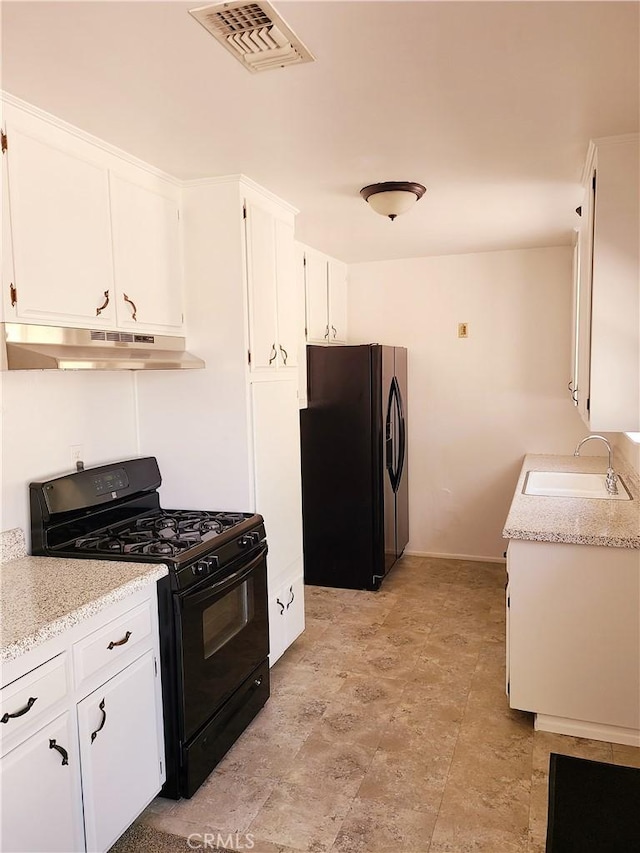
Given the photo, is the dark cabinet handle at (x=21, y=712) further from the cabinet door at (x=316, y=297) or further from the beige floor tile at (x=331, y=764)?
the cabinet door at (x=316, y=297)

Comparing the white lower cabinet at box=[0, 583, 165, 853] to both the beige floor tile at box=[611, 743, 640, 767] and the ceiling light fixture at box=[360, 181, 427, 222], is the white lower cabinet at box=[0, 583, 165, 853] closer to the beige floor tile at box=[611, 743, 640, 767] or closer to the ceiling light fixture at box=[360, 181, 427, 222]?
the beige floor tile at box=[611, 743, 640, 767]

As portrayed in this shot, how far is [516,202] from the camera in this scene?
330 cm

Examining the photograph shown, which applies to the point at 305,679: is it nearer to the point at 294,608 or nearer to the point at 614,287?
the point at 294,608

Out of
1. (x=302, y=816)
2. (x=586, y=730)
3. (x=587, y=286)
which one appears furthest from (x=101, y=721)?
(x=587, y=286)

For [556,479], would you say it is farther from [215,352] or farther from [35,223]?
[35,223]

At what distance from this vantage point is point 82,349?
218cm

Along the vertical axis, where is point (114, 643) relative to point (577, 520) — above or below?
below

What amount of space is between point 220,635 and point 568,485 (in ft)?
7.51

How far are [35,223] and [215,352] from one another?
0.98 m

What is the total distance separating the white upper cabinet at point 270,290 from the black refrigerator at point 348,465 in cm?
90

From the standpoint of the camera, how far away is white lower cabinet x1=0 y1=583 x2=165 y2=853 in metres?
1.60

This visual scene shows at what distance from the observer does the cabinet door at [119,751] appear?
1.86 m

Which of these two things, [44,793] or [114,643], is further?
[114,643]

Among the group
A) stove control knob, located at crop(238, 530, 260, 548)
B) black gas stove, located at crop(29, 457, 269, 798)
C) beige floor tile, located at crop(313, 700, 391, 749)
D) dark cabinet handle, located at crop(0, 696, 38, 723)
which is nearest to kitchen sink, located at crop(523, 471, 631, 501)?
beige floor tile, located at crop(313, 700, 391, 749)
